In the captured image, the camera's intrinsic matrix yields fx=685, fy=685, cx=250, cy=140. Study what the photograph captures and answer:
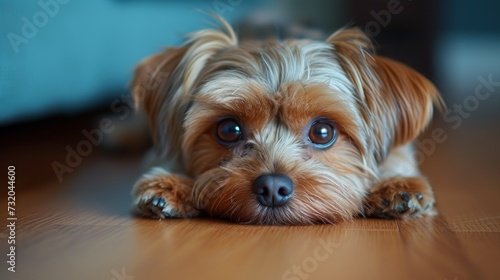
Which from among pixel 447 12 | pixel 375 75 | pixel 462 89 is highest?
pixel 375 75

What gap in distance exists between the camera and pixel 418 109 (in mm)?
2900

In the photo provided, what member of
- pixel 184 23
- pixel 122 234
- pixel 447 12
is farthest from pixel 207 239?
pixel 447 12

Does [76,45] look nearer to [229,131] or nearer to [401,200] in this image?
[229,131]

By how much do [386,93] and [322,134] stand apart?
36cm

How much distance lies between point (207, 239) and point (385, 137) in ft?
3.18

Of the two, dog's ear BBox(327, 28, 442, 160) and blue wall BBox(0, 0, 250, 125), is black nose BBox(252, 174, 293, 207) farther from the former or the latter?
blue wall BBox(0, 0, 250, 125)

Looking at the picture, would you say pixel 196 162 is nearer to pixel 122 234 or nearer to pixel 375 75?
pixel 122 234

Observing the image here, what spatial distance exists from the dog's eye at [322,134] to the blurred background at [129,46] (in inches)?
25.7

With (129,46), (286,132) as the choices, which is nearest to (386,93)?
(286,132)

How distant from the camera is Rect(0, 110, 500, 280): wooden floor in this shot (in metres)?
1.95

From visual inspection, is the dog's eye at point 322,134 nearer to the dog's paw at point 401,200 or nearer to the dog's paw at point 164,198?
the dog's paw at point 401,200

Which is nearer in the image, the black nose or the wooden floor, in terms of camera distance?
the wooden floor

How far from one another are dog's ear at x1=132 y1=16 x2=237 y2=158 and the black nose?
0.57 m

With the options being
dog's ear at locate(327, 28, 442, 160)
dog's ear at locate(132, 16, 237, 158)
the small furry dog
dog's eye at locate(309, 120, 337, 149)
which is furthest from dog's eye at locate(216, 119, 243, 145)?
dog's ear at locate(327, 28, 442, 160)
